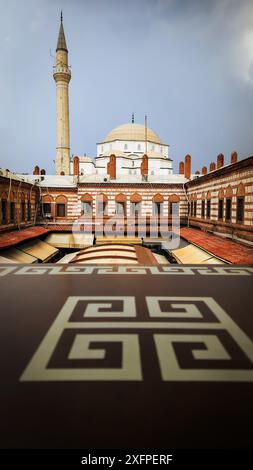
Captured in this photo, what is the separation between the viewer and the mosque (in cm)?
1488

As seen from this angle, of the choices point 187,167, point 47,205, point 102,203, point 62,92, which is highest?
point 62,92

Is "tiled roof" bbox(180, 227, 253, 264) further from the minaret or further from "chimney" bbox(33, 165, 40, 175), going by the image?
the minaret

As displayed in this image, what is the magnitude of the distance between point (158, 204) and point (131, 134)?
915 inches

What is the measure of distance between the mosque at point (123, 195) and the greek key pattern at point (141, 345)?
8.31m

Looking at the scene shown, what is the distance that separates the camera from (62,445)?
171cm

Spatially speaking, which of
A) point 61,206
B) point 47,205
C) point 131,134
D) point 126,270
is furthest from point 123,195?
point 131,134

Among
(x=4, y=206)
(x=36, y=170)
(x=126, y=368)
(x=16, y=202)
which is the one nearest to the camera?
(x=126, y=368)

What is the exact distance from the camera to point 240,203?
14320 mm

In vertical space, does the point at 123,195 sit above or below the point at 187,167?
below

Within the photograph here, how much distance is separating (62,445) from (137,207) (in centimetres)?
2323

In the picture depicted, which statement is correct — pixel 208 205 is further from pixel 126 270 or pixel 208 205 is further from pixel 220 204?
pixel 126 270

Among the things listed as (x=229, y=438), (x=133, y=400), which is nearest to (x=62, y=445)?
(x=133, y=400)

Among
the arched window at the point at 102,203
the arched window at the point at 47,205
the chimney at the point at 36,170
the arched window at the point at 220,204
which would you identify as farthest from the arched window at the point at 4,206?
the chimney at the point at 36,170

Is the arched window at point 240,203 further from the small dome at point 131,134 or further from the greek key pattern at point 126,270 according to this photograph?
the small dome at point 131,134
